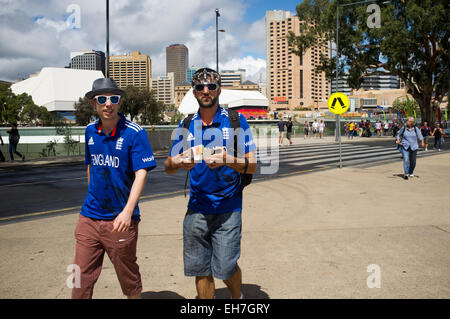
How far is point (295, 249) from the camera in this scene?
4.81 metres

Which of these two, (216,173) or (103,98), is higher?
(103,98)

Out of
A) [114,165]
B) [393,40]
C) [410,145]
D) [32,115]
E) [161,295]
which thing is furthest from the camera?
[32,115]

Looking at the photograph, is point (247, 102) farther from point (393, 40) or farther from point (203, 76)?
point (203, 76)

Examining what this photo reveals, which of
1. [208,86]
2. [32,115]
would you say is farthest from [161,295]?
[32,115]

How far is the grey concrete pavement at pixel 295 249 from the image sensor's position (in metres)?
3.66

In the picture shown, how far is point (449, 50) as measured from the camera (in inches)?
1309

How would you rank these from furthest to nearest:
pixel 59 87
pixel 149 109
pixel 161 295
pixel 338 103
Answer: pixel 59 87, pixel 149 109, pixel 338 103, pixel 161 295

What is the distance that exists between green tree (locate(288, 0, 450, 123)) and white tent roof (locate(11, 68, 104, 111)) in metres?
103

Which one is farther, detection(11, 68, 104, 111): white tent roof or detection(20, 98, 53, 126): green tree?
detection(11, 68, 104, 111): white tent roof

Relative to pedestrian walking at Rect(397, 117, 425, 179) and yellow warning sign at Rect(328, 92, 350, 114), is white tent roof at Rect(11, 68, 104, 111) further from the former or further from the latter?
Result: pedestrian walking at Rect(397, 117, 425, 179)

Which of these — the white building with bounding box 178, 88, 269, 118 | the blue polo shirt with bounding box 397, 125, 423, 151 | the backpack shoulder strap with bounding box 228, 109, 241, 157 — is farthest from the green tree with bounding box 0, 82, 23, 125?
the backpack shoulder strap with bounding box 228, 109, 241, 157

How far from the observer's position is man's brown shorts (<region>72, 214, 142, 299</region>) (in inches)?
108

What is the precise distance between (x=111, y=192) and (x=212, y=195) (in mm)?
700

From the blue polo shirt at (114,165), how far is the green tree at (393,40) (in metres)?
31.2
